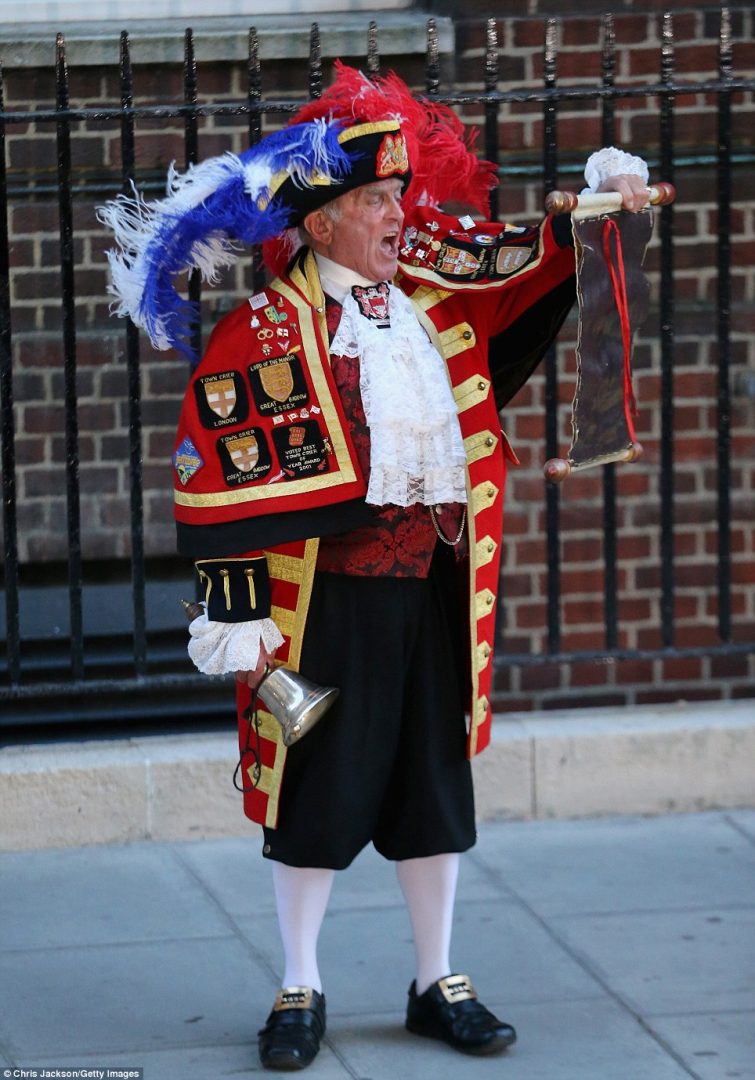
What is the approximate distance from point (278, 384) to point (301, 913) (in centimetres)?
109

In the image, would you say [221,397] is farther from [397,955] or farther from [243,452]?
[397,955]

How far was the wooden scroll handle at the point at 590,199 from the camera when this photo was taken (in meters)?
3.24

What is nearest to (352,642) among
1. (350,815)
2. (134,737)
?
(350,815)

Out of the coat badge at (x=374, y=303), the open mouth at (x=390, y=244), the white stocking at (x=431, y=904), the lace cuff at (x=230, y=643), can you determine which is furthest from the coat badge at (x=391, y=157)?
the white stocking at (x=431, y=904)

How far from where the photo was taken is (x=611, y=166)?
11.2 feet

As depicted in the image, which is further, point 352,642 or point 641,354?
point 641,354

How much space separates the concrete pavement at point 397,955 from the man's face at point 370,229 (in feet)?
5.23

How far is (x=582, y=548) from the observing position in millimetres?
5488

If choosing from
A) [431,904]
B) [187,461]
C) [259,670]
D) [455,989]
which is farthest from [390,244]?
[455,989]

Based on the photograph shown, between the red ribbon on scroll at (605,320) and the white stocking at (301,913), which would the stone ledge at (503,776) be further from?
the red ribbon on scroll at (605,320)

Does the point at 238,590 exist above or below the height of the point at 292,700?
above

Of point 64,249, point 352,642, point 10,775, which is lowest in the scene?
point 10,775

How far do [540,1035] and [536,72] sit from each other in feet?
9.68

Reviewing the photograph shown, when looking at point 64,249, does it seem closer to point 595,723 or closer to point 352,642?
point 352,642
